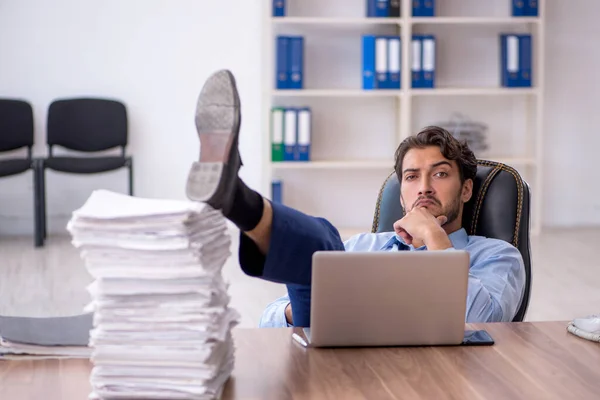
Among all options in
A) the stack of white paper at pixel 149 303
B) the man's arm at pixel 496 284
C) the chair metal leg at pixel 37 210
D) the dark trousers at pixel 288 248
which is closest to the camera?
the stack of white paper at pixel 149 303

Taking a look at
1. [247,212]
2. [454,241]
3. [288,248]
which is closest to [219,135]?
[247,212]

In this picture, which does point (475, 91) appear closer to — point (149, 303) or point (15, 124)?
point (15, 124)

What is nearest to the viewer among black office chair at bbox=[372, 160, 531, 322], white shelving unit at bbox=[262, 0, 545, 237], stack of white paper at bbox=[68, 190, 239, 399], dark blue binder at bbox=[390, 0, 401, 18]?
stack of white paper at bbox=[68, 190, 239, 399]

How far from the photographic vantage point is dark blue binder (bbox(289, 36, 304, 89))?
19.1ft

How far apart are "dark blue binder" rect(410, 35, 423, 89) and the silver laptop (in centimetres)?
445

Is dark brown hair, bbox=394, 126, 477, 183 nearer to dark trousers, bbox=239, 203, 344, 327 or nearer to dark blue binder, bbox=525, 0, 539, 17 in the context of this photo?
dark trousers, bbox=239, 203, 344, 327

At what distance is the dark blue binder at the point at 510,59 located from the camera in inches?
234

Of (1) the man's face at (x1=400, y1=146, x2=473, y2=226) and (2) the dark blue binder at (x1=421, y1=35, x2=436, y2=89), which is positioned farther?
(2) the dark blue binder at (x1=421, y1=35, x2=436, y2=89)

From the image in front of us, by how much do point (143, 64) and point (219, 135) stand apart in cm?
471

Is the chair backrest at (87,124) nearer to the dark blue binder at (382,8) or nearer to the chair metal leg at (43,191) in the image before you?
the chair metal leg at (43,191)

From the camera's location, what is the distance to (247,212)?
1.63 m

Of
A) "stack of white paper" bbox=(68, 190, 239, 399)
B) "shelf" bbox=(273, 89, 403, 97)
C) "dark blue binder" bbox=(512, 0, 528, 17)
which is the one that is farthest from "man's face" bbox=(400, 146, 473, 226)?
"dark blue binder" bbox=(512, 0, 528, 17)

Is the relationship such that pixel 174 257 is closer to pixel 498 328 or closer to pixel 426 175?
pixel 498 328

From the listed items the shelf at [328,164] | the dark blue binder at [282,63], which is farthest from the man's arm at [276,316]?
the dark blue binder at [282,63]
